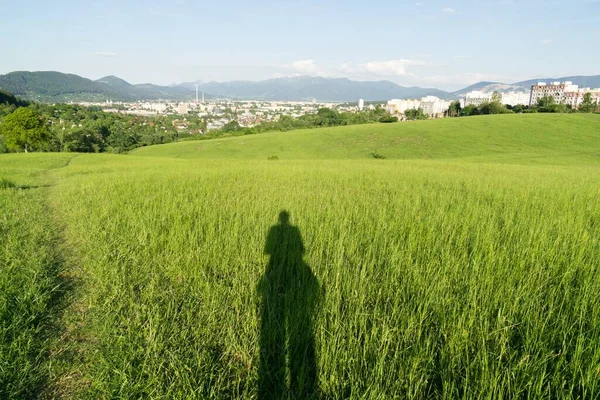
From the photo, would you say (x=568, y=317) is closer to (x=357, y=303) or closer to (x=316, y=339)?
(x=357, y=303)

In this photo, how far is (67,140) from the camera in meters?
63.9

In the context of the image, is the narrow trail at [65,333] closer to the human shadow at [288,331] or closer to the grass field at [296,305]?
the grass field at [296,305]

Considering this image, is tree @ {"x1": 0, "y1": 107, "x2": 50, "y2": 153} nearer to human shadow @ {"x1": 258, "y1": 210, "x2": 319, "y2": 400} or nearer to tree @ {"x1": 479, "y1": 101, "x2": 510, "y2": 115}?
human shadow @ {"x1": 258, "y1": 210, "x2": 319, "y2": 400}

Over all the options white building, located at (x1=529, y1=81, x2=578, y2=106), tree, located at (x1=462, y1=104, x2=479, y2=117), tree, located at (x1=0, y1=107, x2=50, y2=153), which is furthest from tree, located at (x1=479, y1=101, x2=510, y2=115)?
white building, located at (x1=529, y1=81, x2=578, y2=106)

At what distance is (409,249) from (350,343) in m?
2.29

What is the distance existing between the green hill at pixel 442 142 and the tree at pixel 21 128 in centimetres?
1560

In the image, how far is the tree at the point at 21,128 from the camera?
41.3 meters

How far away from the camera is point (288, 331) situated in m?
2.62

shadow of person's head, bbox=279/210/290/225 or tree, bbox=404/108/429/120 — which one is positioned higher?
tree, bbox=404/108/429/120

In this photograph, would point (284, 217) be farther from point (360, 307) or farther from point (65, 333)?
point (65, 333)

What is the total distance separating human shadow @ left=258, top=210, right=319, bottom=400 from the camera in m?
2.18

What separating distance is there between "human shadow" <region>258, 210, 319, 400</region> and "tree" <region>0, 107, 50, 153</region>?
5325cm

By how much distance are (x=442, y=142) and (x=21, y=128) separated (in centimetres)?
5921

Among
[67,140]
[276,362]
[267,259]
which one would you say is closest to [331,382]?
[276,362]
